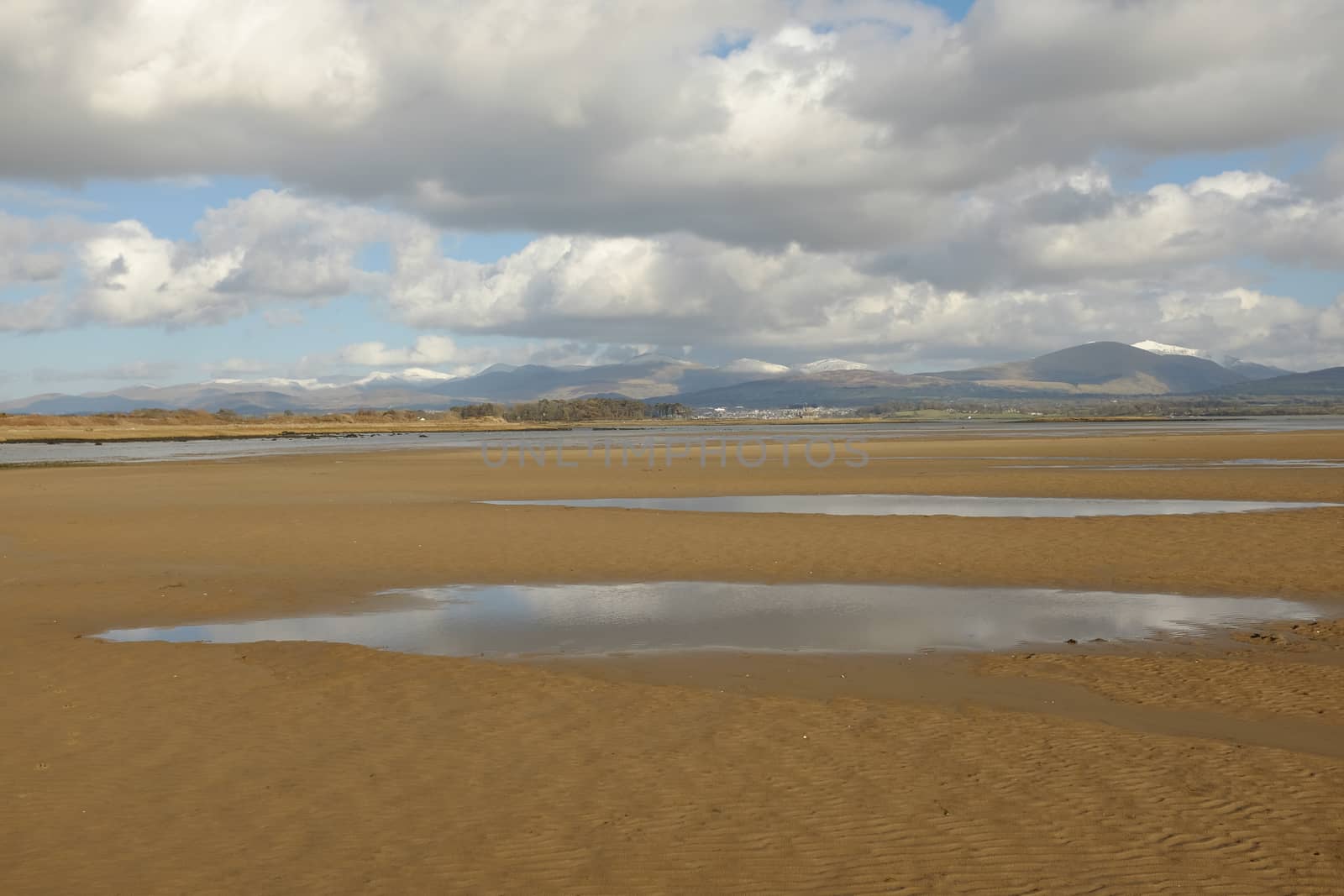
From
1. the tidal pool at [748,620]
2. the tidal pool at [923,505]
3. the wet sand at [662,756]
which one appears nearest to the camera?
the wet sand at [662,756]

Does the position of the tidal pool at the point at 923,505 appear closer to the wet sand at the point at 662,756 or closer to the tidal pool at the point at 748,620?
the wet sand at the point at 662,756

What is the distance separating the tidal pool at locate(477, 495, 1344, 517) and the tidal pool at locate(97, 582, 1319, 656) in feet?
38.1

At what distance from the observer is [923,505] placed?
31609mm

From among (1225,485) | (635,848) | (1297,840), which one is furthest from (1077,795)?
(1225,485)

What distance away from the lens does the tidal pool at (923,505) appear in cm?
2853

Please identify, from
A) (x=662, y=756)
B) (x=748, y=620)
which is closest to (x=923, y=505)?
(x=748, y=620)

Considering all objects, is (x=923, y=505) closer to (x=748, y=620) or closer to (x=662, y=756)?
(x=748, y=620)

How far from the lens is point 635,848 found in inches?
277

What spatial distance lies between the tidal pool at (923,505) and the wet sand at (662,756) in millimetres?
8570

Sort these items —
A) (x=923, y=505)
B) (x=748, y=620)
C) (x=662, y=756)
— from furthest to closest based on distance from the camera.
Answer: (x=923, y=505) → (x=748, y=620) → (x=662, y=756)

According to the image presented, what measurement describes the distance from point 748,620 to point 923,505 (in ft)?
57.8

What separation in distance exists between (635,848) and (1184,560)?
16.5 meters

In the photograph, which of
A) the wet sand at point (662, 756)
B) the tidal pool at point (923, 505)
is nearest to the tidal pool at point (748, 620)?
the wet sand at point (662, 756)

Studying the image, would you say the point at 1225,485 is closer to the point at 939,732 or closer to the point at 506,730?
the point at 939,732
